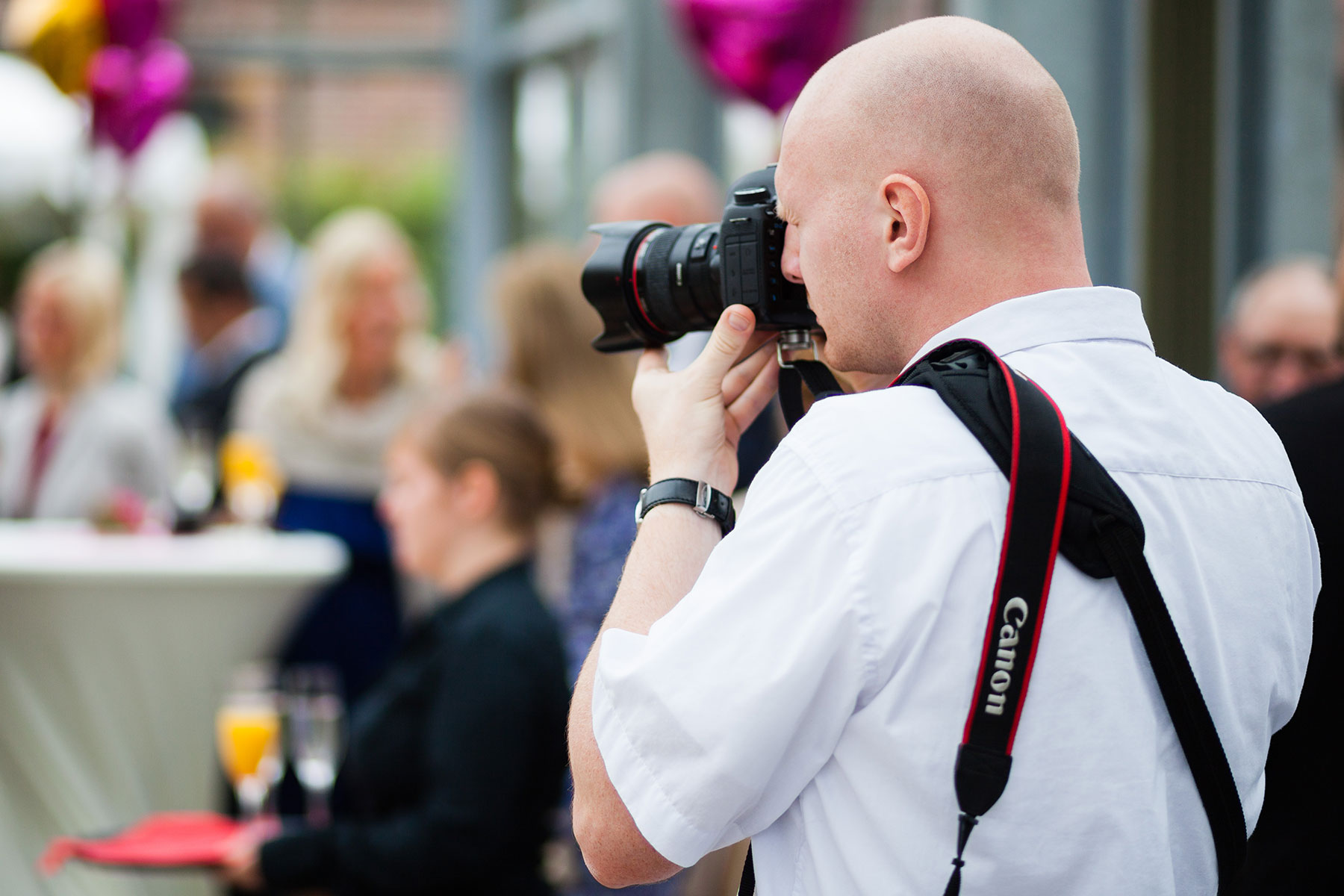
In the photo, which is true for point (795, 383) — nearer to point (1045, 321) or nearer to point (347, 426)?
point (1045, 321)

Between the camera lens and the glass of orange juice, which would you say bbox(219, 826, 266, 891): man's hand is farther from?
the camera lens

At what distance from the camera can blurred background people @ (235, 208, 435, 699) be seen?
3.58m

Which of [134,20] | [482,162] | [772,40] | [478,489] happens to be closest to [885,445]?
[478,489]

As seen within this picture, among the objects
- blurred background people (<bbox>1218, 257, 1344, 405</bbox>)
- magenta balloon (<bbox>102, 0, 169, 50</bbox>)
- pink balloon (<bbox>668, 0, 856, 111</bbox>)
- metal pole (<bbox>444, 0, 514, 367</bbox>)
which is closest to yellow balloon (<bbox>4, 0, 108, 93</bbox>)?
magenta balloon (<bbox>102, 0, 169, 50</bbox>)

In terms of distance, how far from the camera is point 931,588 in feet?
2.65

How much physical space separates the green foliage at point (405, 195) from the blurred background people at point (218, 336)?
133 inches

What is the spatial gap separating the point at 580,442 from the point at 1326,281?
57.9 inches

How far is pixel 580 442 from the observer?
231 cm

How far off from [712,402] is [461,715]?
1091 mm

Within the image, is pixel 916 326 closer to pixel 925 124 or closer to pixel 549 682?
pixel 925 124

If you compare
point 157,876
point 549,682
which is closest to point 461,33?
point 157,876

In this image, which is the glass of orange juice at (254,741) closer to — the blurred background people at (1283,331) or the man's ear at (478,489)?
the man's ear at (478,489)

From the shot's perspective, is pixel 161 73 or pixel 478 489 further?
pixel 161 73

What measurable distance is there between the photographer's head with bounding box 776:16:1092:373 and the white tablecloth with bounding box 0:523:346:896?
7.80ft
